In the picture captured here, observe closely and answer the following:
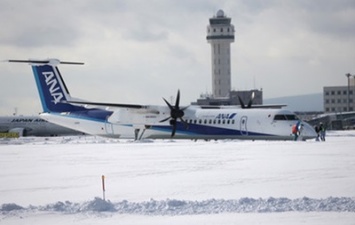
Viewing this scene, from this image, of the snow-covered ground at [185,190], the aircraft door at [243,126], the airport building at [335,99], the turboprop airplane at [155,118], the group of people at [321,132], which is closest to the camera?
the snow-covered ground at [185,190]

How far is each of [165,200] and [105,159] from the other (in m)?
13.4

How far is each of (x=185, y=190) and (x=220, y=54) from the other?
128073 mm

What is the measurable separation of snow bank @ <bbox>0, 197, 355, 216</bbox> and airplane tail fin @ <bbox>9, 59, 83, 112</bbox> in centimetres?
3384

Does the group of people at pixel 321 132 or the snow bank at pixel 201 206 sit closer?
the snow bank at pixel 201 206

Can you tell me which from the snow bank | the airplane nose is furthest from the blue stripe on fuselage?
the snow bank

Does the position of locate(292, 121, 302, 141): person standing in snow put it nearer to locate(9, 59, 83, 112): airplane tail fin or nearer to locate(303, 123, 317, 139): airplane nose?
locate(303, 123, 317, 139): airplane nose

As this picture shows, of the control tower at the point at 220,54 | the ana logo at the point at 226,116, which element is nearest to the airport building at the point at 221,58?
the control tower at the point at 220,54

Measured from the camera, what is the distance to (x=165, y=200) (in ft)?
47.3

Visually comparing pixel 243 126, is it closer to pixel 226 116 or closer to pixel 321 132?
pixel 226 116

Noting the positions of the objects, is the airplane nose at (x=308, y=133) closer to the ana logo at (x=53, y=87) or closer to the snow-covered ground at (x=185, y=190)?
the snow-covered ground at (x=185, y=190)

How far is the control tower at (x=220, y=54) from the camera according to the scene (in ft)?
468

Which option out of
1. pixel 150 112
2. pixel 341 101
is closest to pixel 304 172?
pixel 150 112

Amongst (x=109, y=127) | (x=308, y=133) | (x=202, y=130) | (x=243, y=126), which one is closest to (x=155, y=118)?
(x=109, y=127)

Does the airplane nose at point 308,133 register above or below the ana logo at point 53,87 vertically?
below
